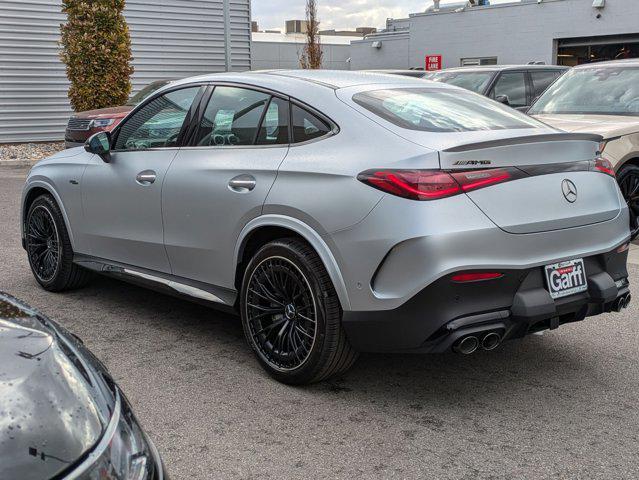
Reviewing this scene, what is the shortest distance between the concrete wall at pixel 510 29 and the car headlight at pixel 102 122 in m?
18.4

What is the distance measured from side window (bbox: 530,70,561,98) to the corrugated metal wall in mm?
8940

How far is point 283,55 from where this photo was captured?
35625 mm

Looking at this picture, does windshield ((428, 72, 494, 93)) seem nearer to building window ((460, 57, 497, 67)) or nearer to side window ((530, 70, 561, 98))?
side window ((530, 70, 561, 98))

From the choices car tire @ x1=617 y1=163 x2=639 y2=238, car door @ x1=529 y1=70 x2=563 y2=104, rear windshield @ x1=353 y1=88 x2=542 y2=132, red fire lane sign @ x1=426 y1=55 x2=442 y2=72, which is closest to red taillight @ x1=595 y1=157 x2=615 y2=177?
rear windshield @ x1=353 y1=88 x2=542 y2=132

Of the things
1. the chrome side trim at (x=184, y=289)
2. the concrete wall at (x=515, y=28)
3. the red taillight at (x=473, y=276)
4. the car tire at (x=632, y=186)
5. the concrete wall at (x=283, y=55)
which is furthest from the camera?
the concrete wall at (x=283, y=55)

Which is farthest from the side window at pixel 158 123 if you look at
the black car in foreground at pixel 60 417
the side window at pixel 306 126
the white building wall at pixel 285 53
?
the white building wall at pixel 285 53

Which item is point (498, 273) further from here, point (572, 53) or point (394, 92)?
point (572, 53)

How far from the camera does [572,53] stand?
26234mm

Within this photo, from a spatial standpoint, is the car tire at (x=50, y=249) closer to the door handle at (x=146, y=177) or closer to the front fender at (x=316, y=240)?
the door handle at (x=146, y=177)

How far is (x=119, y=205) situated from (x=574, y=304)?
3035 mm

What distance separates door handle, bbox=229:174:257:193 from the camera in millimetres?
4113

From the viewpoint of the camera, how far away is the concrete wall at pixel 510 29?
2477 centimetres

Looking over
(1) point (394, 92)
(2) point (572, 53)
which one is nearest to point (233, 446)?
(1) point (394, 92)

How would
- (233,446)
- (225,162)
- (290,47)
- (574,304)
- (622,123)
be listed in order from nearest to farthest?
(233,446)
(574,304)
(225,162)
(622,123)
(290,47)
